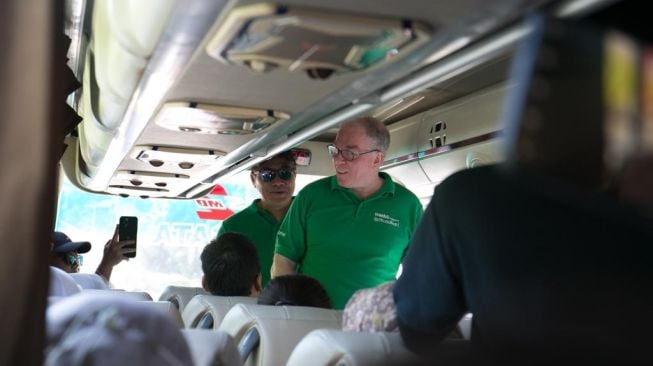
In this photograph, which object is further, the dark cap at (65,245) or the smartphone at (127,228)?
the smartphone at (127,228)

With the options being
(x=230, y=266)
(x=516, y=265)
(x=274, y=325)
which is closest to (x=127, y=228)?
(x=230, y=266)

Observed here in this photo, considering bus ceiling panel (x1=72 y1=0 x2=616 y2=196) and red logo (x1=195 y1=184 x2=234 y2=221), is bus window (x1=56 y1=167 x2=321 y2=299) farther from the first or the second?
bus ceiling panel (x1=72 y1=0 x2=616 y2=196)

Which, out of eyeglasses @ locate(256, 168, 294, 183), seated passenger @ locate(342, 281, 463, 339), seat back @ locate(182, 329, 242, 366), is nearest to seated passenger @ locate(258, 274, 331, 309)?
seated passenger @ locate(342, 281, 463, 339)

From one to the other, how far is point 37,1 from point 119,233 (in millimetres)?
5236

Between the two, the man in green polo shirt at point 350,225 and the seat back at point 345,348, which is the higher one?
the man in green polo shirt at point 350,225

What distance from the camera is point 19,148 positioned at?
43.6 inches

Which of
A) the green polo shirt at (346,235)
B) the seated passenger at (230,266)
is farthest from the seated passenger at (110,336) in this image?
the green polo shirt at (346,235)

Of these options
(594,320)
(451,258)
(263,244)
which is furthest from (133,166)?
(594,320)

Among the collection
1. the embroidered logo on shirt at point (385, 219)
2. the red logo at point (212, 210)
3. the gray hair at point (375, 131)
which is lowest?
the embroidered logo on shirt at point (385, 219)

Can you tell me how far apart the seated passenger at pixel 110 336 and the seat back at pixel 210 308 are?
2006mm

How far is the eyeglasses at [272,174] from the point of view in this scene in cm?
516

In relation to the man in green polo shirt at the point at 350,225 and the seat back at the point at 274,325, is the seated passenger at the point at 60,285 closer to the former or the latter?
the seat back at the point at 274,325

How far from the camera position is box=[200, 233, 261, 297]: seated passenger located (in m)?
3.58

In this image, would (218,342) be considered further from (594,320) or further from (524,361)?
(524,361)
